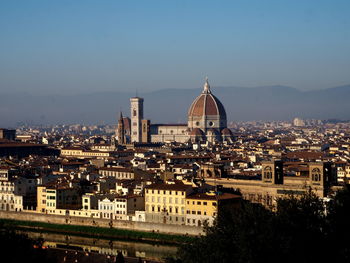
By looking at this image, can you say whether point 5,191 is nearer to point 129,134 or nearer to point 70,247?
point 70,247

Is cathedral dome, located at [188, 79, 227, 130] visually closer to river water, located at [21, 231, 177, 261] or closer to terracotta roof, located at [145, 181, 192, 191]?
terracotta roof, located at [145, 181, 192, 191]

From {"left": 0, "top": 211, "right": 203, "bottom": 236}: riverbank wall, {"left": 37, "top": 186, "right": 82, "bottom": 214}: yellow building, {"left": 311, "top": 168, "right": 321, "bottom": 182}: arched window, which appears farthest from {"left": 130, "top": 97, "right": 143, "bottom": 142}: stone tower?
{"left": 311, "top": 168, "right": 321, "bottom": 182}: arched window

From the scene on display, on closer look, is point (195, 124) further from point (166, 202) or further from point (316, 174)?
point (166, 202)

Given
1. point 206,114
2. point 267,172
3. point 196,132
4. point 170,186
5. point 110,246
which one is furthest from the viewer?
point 206,114

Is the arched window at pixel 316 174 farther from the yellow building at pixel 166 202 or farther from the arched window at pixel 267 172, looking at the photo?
the yellow building at pixel 166 202

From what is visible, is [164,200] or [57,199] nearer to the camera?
[164,200]

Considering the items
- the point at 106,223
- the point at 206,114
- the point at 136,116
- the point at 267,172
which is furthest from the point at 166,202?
the point at 136,116
